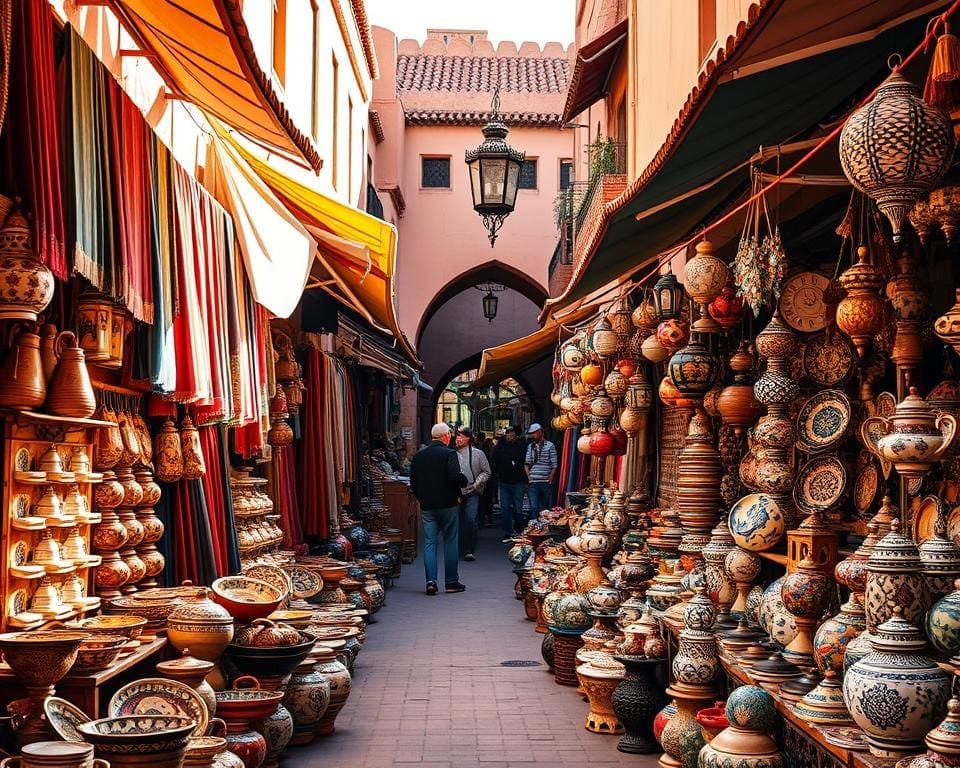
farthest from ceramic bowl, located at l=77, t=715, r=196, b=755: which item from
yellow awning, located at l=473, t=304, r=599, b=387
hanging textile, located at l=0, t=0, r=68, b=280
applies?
yellow awning, located at l=473, t=304, r=599, b=387

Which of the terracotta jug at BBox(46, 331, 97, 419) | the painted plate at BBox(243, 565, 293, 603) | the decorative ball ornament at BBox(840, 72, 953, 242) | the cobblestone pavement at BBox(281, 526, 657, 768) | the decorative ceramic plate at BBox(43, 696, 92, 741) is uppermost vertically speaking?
the decorative ball ornament at BBox(840, 72, 953, 242)

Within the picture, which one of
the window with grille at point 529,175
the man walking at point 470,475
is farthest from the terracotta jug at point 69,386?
the window with grille at point 529,175

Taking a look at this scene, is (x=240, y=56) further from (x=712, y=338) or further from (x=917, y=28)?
(x=712, y=338)

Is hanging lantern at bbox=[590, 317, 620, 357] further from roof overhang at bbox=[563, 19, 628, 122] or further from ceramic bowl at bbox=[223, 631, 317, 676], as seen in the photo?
roof overhang at bbox=[563, 19, 628, 122]

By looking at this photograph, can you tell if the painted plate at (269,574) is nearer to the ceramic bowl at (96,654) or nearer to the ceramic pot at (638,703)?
the ceramic pot at (638,703)

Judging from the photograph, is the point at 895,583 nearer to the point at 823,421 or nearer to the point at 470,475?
the point at 823,421

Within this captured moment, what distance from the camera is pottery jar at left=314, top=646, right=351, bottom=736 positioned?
6176 millimetres

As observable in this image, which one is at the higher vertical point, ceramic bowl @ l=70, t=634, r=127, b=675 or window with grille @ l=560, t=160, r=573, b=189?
window with grille @ l=560, t=160, r=573, b=189

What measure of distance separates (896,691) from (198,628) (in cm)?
277

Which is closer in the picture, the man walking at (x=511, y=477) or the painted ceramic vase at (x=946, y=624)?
the painted ceramic vase at (x=946, y=624)

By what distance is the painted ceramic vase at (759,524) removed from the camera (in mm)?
5262

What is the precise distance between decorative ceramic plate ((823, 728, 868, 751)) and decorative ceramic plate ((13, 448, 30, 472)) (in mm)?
2805

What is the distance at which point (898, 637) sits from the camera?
3240 mm

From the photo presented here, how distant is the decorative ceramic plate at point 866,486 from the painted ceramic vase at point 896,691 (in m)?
1.72
